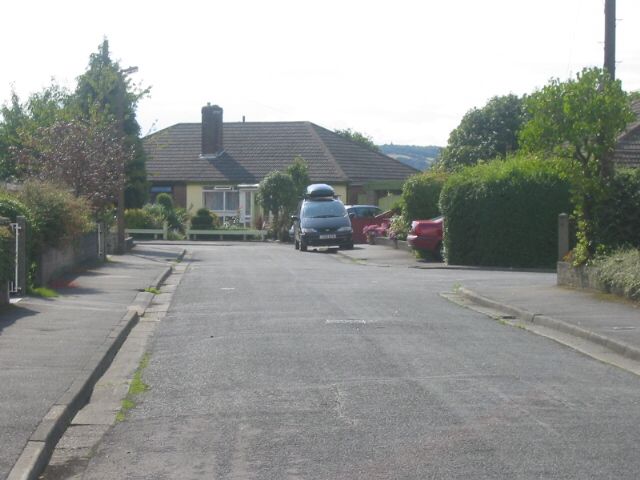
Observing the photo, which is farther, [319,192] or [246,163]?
[246,163]

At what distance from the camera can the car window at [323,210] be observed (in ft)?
141

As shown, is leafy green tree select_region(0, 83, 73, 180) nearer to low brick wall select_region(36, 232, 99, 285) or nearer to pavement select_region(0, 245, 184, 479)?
low brick wall select_region(36, 232, 99, 285)

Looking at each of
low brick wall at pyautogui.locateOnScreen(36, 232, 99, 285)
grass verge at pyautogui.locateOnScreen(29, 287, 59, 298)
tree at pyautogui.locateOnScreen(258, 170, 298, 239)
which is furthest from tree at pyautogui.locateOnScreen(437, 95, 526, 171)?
grass verge at pyautogui.locateOnScreen(29, 287, 59, 298)

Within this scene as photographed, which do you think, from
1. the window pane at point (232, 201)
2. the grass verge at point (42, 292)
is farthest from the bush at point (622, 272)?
the window pane at point (232, 201)

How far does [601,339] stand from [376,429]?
20.3ft

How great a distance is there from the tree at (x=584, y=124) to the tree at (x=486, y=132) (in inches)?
1421

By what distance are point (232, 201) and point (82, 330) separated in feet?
167

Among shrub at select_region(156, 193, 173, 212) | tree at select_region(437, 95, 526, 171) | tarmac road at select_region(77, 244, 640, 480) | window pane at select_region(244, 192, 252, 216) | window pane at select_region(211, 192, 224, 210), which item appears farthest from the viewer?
window pane at select_region(211, 192, 224, 210)

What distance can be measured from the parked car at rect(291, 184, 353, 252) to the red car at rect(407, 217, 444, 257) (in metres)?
8.33

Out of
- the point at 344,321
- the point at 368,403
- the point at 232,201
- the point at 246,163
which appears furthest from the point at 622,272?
the point at 246,163

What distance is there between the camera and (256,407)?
30.8 ft

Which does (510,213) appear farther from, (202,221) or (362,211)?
(202,221)

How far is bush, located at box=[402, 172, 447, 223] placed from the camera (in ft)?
128

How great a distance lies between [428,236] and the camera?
3378cm
